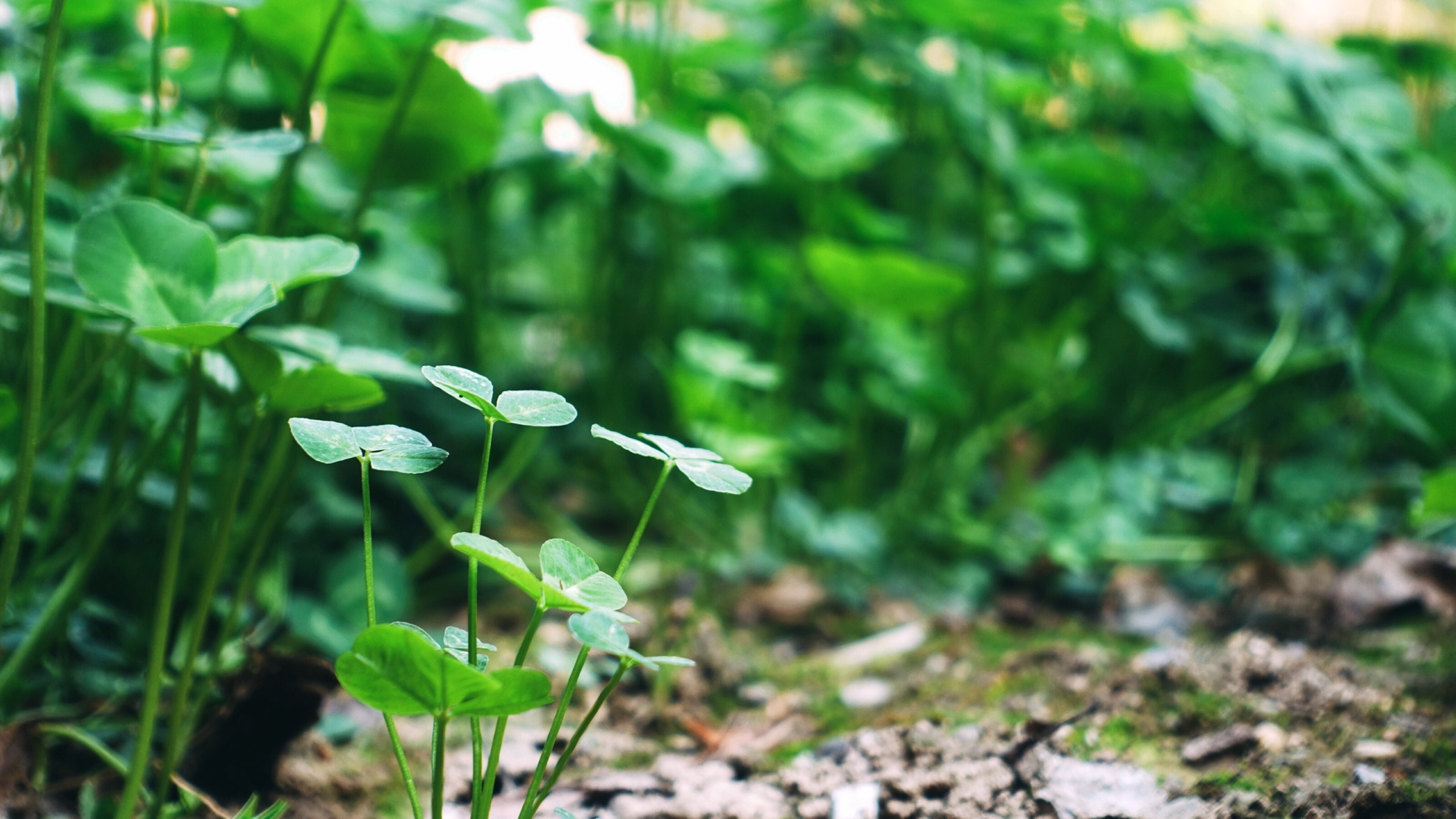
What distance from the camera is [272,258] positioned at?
64 cm

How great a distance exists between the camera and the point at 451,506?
1282mm

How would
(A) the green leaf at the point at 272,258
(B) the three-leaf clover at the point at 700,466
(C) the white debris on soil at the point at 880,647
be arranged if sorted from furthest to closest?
(C) the white debris on soil at the point at 880,647 → (A) the green leaf at the point at 272,258 → (B) the three-leaf clover at the point at 700,466

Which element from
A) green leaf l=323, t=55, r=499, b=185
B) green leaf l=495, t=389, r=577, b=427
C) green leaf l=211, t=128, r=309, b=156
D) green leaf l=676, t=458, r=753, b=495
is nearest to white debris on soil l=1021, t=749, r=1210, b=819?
green leaf l=676, t=458, r=753, b=495

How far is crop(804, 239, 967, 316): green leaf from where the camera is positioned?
1.24 meters

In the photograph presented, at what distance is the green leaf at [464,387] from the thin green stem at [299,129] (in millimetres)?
371

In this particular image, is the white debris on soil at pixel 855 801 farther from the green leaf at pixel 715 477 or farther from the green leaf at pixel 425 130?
the green leaf at pixel 425 130

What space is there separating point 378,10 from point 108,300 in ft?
1.55

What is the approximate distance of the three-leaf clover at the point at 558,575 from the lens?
0.42 metres

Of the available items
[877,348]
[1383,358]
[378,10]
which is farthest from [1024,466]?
[378,10]

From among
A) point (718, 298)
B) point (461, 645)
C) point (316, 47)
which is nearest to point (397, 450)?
point (461, 645)

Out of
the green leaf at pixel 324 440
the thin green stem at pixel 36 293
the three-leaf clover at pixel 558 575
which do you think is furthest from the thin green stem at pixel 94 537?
the three-leaf clover at pixel 558 575

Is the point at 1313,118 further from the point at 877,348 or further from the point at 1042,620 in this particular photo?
the point at 1042,620

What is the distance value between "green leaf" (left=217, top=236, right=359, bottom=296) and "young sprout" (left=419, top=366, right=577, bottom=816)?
19cm

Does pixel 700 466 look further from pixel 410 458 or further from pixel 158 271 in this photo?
pixel 158 271
